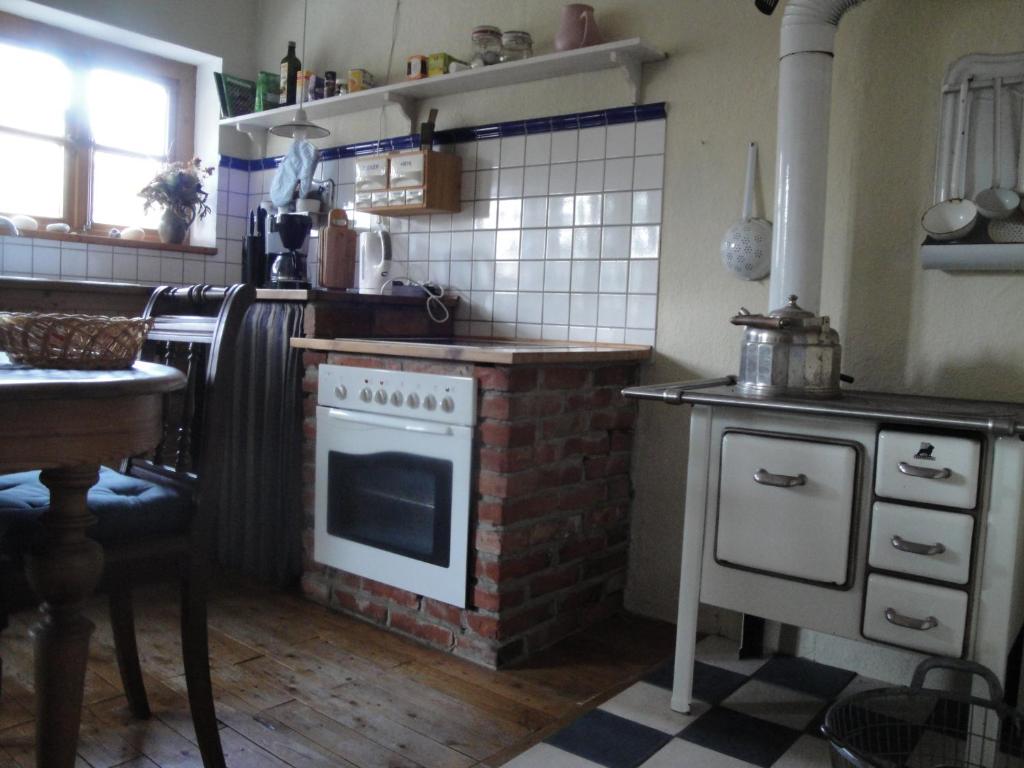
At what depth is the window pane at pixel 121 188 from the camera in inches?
138

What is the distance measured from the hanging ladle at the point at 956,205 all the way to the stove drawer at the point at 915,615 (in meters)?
0.86

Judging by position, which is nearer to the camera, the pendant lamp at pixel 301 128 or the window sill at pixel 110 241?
the pendant lamp at pixel 301 128

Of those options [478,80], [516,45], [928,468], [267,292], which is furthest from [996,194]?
[267,292]

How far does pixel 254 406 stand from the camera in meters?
2.70

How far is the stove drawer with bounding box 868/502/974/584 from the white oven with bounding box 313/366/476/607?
973 mm

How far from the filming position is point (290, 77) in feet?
11.1

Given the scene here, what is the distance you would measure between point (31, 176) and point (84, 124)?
1.00ft

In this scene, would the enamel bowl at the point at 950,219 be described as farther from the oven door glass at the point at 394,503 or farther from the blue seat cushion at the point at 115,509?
the blue seat cushion at the point at 115,509

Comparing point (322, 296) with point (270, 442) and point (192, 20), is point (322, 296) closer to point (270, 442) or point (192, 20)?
point (270, 442)

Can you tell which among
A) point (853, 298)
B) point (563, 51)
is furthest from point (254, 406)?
point (853, 298)

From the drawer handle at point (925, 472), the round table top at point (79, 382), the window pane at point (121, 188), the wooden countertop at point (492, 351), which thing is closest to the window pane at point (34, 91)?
the window pane at point (121, 188)

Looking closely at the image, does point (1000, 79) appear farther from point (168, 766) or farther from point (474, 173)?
point (168, 766)

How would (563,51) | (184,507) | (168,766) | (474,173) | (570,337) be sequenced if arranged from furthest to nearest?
(474,173), (570,337), (563,51), (168,766), (184,507)

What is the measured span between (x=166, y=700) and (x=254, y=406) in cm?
102
